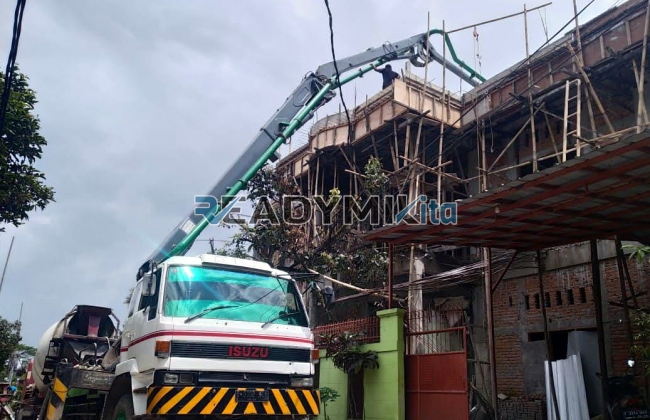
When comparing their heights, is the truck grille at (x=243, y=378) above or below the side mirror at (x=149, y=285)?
below

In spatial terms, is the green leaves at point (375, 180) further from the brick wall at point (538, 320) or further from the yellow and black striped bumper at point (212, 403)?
the yellow and black striped bumper at point (212, 403)

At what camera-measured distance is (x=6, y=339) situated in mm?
22234

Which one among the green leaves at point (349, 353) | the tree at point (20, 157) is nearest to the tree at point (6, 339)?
the tree at point (20, 157)

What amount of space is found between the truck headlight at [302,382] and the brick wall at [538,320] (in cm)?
607

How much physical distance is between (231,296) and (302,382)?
1367 millimetres

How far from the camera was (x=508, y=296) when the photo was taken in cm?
1246

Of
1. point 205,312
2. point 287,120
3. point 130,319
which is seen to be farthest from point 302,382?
point 287,120

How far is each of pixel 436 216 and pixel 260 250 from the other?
7725 millimetres

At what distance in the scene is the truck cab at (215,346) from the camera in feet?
19.1

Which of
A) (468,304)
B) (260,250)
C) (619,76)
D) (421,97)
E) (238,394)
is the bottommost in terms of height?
(238,394)

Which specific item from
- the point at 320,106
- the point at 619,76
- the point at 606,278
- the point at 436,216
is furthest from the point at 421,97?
the point at 436,216

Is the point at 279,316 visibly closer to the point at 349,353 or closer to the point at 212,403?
the point at 212,403

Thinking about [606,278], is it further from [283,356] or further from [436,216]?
[283,356]

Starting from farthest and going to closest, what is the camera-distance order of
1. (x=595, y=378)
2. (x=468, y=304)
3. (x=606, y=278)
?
(x=468, y=304), (x=606, y=278), (x=595, y=378)
